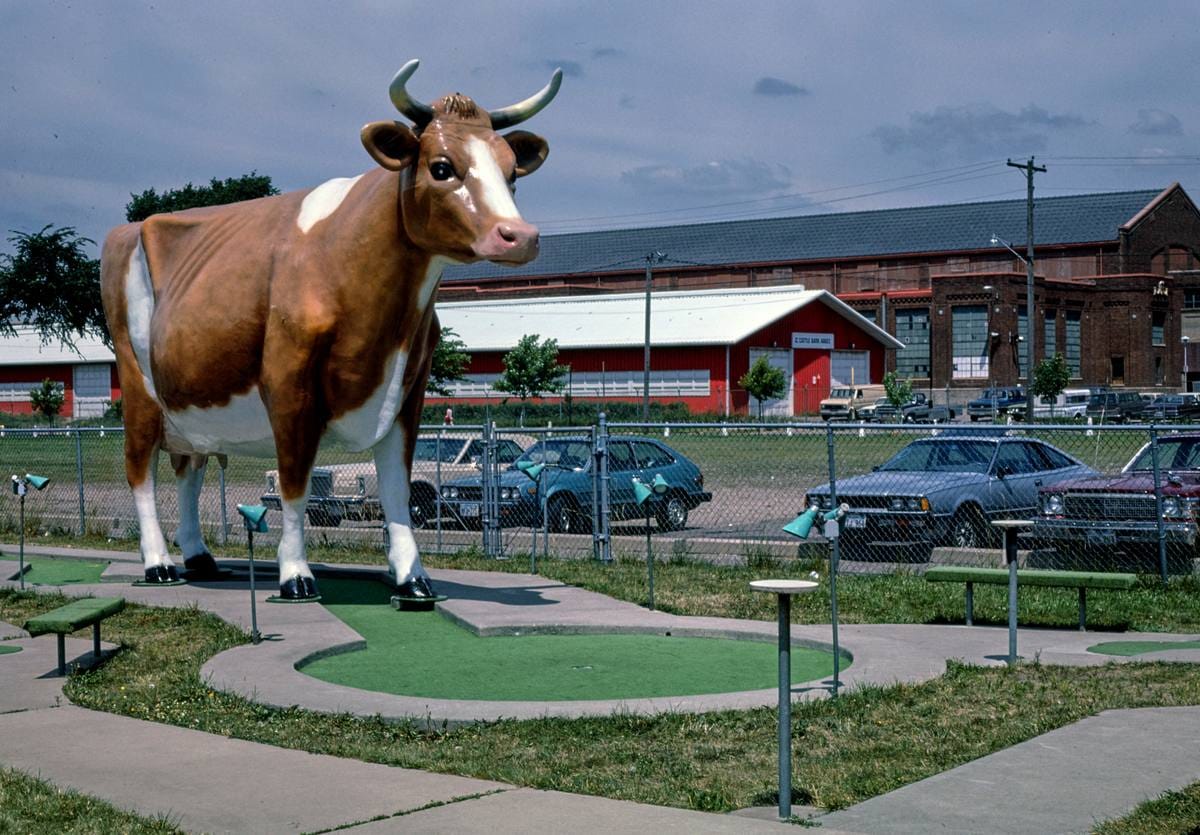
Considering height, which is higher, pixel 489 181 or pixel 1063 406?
pixel 489 181

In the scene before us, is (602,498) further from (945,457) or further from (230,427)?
(230,427)

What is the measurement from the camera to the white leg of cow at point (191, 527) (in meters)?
14.4

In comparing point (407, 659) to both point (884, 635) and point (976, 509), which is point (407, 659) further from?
point (976, 509)

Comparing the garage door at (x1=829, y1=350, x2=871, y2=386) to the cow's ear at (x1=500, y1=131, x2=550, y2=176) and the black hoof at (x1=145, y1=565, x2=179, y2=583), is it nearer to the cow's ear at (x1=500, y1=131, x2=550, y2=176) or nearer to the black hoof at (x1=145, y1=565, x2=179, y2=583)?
the black hoof at (x1=145, y1=565, x2=179, y2=583)

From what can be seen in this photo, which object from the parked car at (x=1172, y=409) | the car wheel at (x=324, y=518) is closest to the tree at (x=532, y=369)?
the parked car at (x=1172, y=409)

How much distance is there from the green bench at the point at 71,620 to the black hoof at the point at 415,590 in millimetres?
2433

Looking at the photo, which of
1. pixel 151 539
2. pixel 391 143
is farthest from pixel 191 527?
pixel 391 143

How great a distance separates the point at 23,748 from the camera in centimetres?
747

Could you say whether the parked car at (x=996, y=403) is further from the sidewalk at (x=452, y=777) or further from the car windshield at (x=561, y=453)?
the sidewalk at (x=452, y=777)

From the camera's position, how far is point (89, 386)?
69.6 metres

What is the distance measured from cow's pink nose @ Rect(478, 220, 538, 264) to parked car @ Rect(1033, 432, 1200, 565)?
7.17 metres

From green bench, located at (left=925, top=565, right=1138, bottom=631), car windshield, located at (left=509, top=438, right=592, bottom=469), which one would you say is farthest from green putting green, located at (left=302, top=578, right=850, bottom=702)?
car windshield, located at (left=509, top=438, right=592, bottom=469)

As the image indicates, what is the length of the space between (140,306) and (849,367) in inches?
2161

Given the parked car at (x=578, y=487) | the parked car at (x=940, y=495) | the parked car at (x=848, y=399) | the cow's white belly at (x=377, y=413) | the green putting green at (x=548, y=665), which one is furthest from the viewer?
the parked car at (x=848, y=399)
